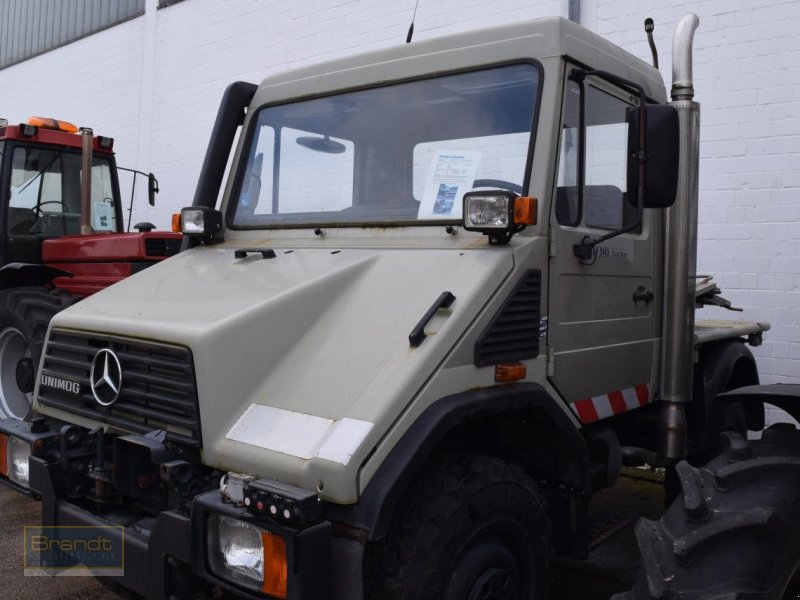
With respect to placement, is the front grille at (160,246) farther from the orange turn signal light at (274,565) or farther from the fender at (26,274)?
the orange turn signal light at (274,565)

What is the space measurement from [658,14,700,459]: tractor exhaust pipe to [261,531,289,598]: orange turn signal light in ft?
7.13

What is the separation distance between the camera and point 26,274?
653cm

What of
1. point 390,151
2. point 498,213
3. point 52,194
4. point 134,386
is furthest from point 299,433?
point 52,194

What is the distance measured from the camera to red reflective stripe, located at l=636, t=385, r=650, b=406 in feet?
12.0

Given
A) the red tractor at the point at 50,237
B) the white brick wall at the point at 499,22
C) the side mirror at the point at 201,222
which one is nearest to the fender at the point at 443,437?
the side mirror at the point at 201,222

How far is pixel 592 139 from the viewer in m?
3.29

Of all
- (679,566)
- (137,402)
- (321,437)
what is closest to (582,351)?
(679,566)

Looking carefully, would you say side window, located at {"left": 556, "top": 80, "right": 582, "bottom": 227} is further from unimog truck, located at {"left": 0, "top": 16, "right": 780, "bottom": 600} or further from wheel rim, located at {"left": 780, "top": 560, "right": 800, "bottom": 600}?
wheel rim, located at {"left": 780, "top": 560, "right": 800, "bottom": 600}

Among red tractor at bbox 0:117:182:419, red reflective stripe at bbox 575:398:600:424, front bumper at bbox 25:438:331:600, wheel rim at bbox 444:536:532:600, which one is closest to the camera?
front bumper at bbox 25:438:331:600

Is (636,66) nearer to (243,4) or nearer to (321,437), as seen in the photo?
(321,437)

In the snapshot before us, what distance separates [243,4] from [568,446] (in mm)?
8894

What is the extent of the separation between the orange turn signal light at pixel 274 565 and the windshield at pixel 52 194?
19.4 feet

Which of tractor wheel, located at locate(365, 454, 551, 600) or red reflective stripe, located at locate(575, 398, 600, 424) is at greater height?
red reflective stripe, located at locate(575, 398, 600, 424)

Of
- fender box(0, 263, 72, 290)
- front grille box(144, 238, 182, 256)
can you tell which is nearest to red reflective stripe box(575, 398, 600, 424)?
front grille box(144, 238, 182, 256)
